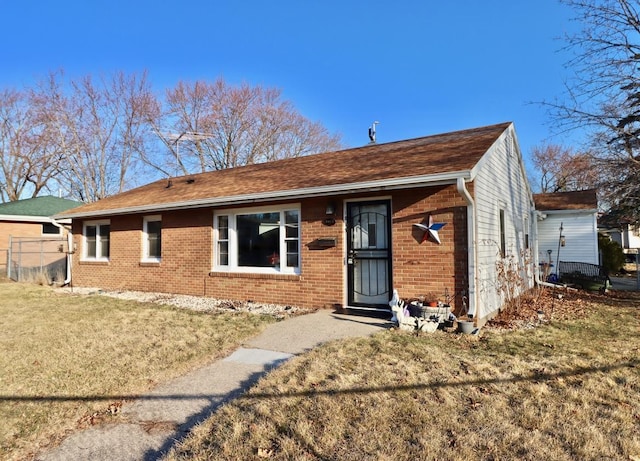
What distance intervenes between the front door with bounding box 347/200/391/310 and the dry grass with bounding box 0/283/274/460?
6.67 feet

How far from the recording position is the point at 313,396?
146 inches

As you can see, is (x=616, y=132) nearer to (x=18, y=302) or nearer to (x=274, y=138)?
(x=18, y=302)

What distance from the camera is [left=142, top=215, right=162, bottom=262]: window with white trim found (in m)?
11.4

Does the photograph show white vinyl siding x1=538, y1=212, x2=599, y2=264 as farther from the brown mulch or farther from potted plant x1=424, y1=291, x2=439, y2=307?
potted plant x1=424, y1=291, x2=439, y2=307

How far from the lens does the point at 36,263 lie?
19047mm

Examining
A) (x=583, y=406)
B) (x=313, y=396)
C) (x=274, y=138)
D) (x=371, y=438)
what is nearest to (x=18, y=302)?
(x=313, y=396)

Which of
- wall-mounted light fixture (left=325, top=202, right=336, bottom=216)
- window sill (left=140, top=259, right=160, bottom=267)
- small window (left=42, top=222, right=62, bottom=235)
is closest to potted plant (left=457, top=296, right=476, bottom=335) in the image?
wall-mounted light fixture (left=325, top=202, right=336, bottom=216)

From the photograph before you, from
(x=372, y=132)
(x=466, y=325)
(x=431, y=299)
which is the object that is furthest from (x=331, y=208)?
(x=372, y=132)

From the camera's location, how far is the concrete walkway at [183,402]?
3020mm

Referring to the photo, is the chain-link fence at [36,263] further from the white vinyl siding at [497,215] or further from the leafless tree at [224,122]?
the white vinyl siding at [497,215]

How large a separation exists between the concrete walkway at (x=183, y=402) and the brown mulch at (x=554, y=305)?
298cm

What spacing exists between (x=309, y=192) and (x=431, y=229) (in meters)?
2.56

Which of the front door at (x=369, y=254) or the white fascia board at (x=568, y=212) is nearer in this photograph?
the front door at (x=369, y=254)

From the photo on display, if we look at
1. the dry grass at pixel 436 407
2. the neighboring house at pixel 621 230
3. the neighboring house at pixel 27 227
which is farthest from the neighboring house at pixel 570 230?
the neighboring house at pixel 27 227
